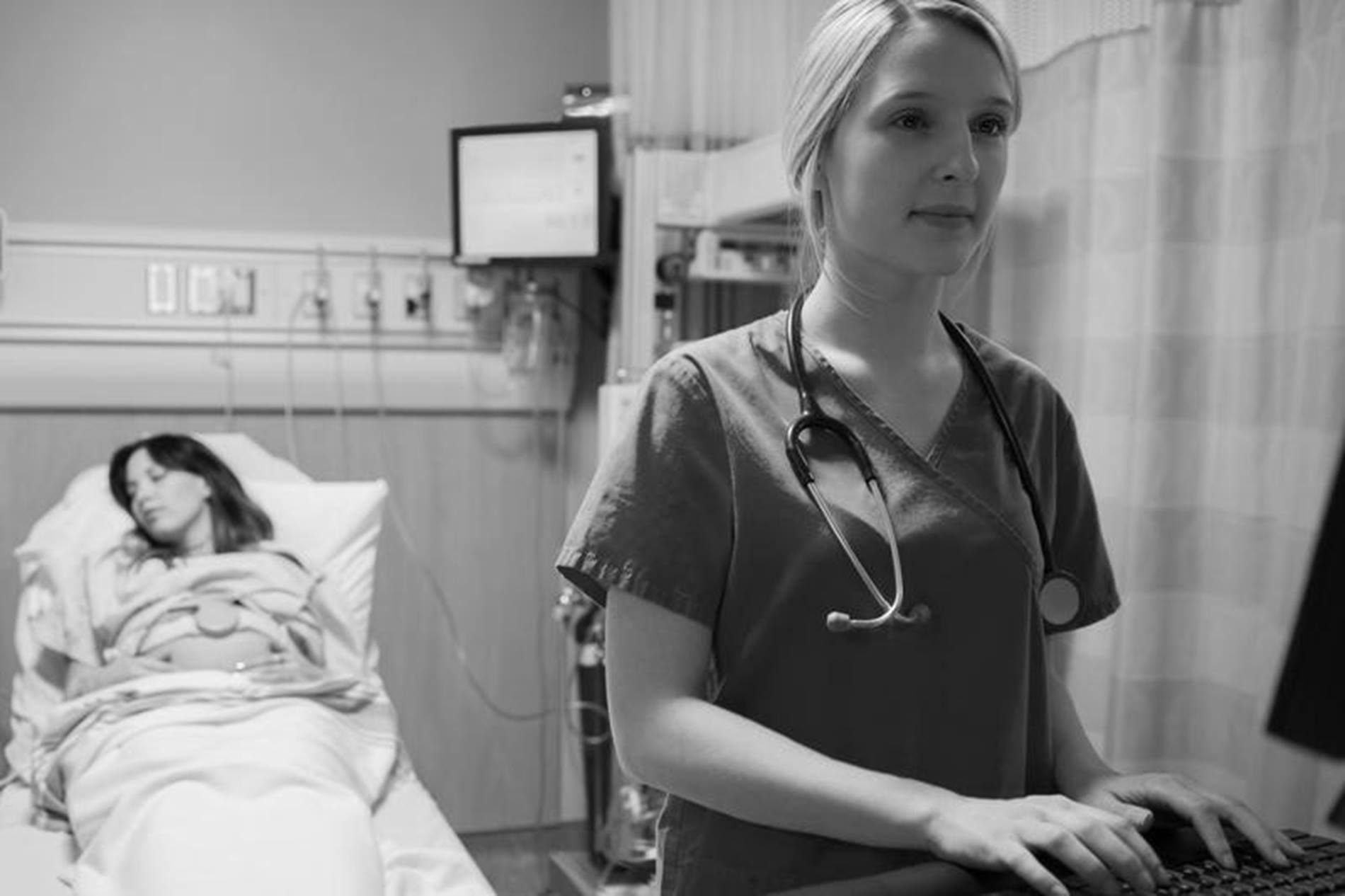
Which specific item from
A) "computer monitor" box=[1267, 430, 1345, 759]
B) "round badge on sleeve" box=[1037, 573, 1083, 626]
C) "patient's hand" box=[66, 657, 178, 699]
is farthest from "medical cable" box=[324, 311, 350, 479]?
"computer monitor" box=[1267, 430, 1345, 759]

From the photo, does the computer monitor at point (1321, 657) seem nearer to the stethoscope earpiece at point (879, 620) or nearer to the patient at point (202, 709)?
the stethoscope earpiece at point (879, 620)

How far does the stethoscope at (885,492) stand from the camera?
97cm

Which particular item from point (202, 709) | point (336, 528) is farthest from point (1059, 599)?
point (336, 528)

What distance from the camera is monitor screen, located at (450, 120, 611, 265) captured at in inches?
124

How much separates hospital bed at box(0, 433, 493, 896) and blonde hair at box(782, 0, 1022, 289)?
121cm

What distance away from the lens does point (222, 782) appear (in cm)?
191

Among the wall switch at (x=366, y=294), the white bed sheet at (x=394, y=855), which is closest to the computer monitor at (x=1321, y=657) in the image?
the white bed sheet at (x=394, y=855)

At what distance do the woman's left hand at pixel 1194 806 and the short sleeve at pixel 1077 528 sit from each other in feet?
0.47

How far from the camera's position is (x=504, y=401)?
11.2 feet

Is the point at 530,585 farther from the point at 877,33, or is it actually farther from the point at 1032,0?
the point at 877,33

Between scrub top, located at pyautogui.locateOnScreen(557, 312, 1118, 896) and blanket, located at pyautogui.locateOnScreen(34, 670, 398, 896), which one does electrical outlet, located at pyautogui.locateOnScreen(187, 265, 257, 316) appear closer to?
blanket, located at pyautogui.locateOnScreen(34, 670, 398, 896)

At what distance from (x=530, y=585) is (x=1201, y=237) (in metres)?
2.00

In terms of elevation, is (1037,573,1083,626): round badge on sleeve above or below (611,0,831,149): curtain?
below

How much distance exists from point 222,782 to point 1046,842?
1356mm
